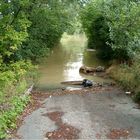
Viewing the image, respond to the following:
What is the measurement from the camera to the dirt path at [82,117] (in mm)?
11188

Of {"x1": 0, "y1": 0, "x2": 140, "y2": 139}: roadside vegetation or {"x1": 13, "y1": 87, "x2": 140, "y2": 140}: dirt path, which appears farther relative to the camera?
{"x1": 0, "y1": 0, "x2": 140, "y2": 139}: roadside vegetation

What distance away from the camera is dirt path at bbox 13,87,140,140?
11.2m

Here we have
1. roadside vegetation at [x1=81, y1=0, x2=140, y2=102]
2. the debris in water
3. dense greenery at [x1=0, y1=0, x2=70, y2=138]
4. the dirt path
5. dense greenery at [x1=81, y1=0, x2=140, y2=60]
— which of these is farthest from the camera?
dense greenery at [x1=81, y1=0, x2=140, y2=60]

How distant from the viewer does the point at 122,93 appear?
18406 mm

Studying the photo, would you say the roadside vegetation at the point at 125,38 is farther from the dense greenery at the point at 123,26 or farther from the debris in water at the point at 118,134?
the debris in water at the point at 118,134

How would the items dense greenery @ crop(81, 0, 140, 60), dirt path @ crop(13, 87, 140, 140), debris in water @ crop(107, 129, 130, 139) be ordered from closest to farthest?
debris in water @ crop(107, 129, 130, 139)
dirt path @ crop(13, 87, 140, 140)
dense greenery @ crop(81, 0, 140, 60)

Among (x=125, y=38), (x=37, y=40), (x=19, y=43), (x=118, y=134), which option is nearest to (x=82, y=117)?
(x=118, y=134)

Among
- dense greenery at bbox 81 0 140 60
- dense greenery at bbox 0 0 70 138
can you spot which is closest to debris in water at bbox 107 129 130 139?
dense greenery at bbox 0 0 70 138

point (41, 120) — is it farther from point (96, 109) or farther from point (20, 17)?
point (20, 17)

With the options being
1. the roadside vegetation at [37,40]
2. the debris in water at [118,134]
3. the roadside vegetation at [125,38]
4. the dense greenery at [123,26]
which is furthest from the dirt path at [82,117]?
the dense greenery at [123,26]

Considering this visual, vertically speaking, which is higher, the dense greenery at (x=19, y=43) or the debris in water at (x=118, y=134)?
the dense greenery at (x=19, y=43)

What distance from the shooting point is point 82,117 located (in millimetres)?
13180

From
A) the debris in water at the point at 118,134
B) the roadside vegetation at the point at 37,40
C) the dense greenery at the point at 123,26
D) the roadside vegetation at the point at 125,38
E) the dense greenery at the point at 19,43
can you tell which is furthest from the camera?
the dense greenery at the point at 123,26

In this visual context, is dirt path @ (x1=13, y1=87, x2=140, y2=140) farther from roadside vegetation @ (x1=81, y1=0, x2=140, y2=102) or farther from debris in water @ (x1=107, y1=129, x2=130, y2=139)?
roadside vegetation @ (x1=81, y1=0, x2=140, y2=102)
